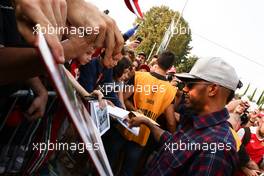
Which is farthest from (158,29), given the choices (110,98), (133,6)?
(110,98)

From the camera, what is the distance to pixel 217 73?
2.68m

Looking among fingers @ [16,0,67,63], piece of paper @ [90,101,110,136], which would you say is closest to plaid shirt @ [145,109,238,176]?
piece of paper @ [90,101,110,136]

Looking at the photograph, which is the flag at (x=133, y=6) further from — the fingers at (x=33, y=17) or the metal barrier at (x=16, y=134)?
the fingers at (x=33, y=17)

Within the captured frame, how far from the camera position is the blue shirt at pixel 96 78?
12.3ft

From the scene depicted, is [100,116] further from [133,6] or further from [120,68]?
[133,6]

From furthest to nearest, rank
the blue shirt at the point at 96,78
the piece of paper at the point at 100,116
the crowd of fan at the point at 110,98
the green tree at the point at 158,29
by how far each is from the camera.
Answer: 1. the green tree at the point at 158,29
2. the blue shirt at the point at 96,78
3. the piece of paper at the point at 100,116
4. the crowd of fan at the point at 110,98

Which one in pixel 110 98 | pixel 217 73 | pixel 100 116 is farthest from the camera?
pixel 110 98

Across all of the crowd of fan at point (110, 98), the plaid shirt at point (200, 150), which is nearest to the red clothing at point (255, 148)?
the crowd of fan at point (110, 98)

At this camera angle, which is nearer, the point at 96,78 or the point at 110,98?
the point at 96,78

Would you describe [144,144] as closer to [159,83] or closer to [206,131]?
[159,83]

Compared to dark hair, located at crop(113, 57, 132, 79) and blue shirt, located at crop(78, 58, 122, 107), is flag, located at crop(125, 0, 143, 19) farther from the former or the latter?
blue shirt, located at crop(78, 58, 122, 107)

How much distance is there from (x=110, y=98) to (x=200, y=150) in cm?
198

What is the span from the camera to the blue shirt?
12.3 ft

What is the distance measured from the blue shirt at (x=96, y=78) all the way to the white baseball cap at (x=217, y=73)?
1.36 meters
